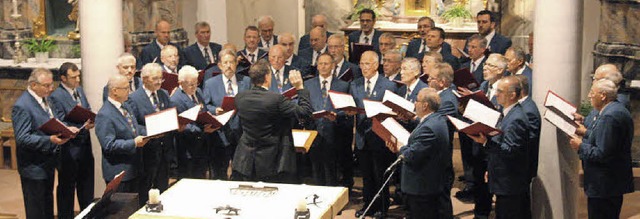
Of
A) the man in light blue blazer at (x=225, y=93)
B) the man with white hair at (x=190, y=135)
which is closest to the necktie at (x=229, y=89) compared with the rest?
the man in light blue blazer at (x=225, y=93)

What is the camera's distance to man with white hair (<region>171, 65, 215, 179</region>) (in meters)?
9.56

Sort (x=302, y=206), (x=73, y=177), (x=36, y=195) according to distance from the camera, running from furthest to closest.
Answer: (x=73, y=177)
(x=36, y=195)
(x=302, y=206)

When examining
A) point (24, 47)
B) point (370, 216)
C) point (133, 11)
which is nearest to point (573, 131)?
point (370, 216)

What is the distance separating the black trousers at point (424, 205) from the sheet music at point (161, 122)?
2.05 meters

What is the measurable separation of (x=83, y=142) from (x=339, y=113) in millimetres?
2470

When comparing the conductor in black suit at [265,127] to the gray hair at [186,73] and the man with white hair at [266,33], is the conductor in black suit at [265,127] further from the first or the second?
the man with white hair at [266,33]

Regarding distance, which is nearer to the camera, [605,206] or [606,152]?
[606,152]

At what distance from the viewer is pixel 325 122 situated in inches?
401

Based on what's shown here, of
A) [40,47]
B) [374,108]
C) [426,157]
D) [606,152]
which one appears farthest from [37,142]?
[40,47]

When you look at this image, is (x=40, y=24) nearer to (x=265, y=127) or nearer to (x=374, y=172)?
(x=374, y=172)

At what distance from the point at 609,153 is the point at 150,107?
384 cm

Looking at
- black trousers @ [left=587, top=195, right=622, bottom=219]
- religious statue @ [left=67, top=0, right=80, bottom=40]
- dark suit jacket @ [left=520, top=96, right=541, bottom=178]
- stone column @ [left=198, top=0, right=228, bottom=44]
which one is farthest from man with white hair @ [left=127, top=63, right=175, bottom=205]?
stone column @ [left=198, top=0, right=228, bottom=44]

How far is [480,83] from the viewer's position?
10914 mm

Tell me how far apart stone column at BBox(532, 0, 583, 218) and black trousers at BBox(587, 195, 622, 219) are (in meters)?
0.60
